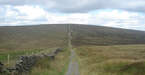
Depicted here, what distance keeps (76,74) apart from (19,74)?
16.5 feet

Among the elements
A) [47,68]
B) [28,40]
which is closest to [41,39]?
[28,40]

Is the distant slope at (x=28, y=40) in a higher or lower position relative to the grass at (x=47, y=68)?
lower

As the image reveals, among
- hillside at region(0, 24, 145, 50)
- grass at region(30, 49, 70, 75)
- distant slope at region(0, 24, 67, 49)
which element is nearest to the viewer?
grass at region(30, 49, 70, 75)

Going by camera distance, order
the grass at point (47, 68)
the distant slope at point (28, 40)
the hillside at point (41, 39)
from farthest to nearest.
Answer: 1. the hillside at point (41, 39)
2. the distant slope at point (28, 40)
3. the grass at point (47, 68)

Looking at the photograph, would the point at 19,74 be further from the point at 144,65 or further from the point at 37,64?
the point at 144,65

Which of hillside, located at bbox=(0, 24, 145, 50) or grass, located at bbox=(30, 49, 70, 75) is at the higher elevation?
grass, located at bbox=(30, 49, 70, 75)

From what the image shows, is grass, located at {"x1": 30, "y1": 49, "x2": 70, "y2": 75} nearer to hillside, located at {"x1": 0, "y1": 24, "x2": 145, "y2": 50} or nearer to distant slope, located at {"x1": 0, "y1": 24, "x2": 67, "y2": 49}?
hillside, located at {"x1": 0, "y1": 24, "x2": 145, "y2": 50}

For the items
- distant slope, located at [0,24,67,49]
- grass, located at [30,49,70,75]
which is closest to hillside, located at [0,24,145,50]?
distant slope, located at [0,24,67,49]

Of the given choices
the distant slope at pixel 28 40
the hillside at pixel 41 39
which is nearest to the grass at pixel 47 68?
the hillside at pixel 41 39

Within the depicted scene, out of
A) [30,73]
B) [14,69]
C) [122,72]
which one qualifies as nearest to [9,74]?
[14,69]

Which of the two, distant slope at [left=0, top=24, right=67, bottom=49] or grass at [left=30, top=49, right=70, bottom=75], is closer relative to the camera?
grass at [left=30, top=49, right=70, bottom=75]

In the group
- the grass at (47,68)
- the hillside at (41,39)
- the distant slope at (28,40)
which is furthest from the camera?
the hillside at (41,39)

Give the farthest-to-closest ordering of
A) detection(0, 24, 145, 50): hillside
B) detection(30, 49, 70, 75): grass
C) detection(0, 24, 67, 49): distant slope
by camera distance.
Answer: detection(0, 24, 145, 50): hillside < detection(0, 24, 67, 49): distant slope < detection(30, 49, 70, 75): grass

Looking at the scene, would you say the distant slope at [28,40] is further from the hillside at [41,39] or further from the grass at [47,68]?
the grass at [47,68]
